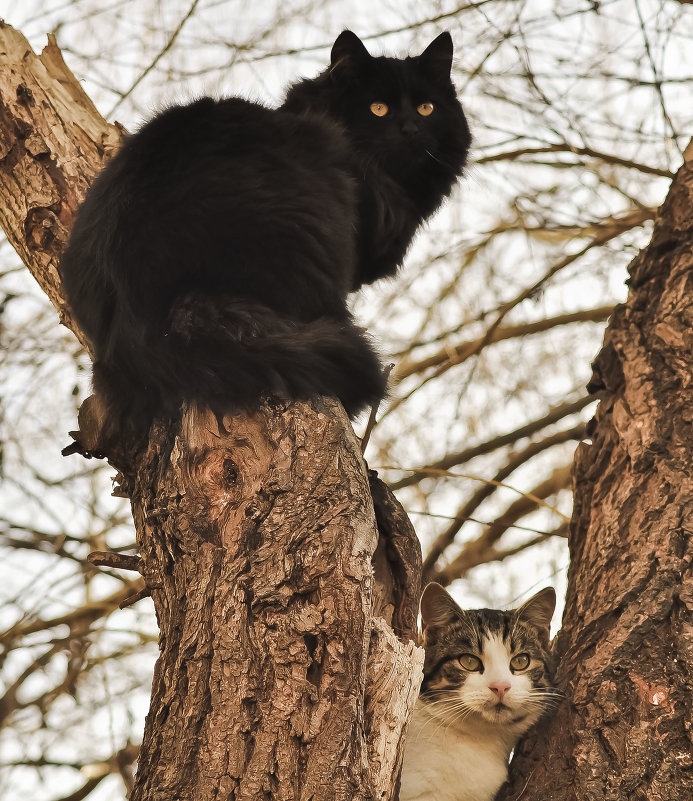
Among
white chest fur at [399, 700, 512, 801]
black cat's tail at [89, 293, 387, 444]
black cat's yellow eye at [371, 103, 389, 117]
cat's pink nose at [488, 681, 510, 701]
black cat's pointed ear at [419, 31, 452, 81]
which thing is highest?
black cat's pointed ear at [419, 31, 452, 81]

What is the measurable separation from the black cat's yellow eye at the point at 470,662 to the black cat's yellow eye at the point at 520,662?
0.28ft

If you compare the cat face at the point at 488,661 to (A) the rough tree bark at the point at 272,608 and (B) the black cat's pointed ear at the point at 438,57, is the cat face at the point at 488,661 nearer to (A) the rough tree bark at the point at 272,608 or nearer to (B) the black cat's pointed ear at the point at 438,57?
(A) the rough tree bark at the point at 272,608

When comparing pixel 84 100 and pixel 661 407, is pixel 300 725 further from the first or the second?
pixel 84 100

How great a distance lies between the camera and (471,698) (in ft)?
7.19

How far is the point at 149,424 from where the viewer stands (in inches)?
76.1

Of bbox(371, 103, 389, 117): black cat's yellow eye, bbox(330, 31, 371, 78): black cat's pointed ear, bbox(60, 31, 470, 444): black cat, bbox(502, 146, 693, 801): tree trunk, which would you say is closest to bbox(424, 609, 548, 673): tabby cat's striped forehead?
bbox(502, 146, 693, 801): tree trunk

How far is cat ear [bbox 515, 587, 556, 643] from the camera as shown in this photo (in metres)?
2.49

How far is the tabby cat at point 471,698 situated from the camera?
2115 millimetres

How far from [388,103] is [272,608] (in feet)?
6.75

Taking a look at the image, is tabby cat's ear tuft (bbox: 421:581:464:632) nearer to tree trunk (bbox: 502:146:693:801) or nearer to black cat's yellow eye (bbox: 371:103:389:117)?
tree trunk (bbox: 502:146:693:801)

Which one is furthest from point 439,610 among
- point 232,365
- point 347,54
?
point 347,54

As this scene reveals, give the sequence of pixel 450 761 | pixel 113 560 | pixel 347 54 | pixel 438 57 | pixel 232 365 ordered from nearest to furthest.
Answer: pixel 232 365, pixel 113 560, pixel 450 761, pixel 347 54, pixel 438 57

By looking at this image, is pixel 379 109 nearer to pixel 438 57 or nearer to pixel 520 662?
pixel 438 57

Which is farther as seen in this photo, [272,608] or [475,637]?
[475,637]
